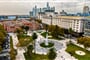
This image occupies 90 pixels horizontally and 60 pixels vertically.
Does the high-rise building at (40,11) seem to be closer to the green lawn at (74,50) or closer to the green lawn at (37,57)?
the green lawn at (74,50)

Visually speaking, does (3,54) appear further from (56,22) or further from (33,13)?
(33,13)

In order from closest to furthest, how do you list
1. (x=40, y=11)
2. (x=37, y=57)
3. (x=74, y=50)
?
(x=37, y=57) < (x=74, y=50) < (x=40, y=11)

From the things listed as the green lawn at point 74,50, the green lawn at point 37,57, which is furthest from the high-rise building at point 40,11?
the green lawn at point 37,57

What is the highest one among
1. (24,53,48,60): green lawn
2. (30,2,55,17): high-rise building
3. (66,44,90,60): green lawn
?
(30,2,55,17): high-rise building

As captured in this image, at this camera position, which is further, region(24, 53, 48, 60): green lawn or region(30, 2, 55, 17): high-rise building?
region(30, 2, 55, 17): high-rise building

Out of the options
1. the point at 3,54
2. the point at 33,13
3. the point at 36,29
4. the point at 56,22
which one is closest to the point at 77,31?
the point at 56,22

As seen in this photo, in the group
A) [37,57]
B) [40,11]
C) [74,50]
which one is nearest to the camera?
[37,57]

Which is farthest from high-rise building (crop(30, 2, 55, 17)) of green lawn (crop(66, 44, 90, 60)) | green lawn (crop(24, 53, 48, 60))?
green lawn (crop(24, 53, 48, 60))

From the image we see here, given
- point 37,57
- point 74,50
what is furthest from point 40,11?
point 37,57

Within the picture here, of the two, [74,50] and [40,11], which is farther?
[40,11]

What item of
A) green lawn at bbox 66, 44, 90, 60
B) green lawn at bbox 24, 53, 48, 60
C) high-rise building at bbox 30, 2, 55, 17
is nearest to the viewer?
green lawn at bbox 24, 53, 48, 60

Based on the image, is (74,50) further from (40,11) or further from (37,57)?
(40,11)

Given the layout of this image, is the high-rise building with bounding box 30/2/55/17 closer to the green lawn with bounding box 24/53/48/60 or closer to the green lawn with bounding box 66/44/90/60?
the green lawn with bounding box 66/44/90/60
